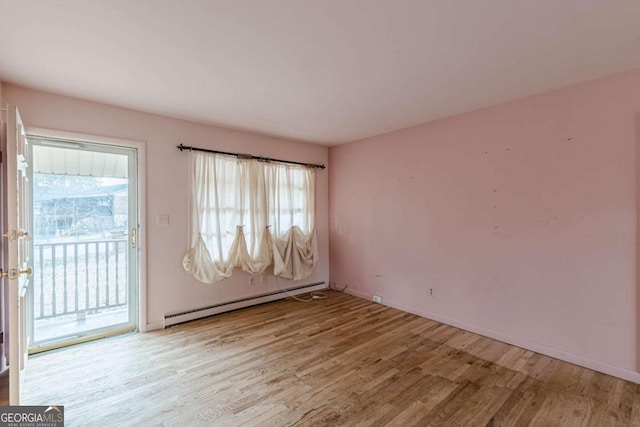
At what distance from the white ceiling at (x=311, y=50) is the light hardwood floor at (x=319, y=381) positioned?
243 cm

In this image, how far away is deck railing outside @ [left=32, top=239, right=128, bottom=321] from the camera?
2959 millimetres

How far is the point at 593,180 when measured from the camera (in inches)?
97.0

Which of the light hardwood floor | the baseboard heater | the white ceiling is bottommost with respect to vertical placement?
the light hardwood floor

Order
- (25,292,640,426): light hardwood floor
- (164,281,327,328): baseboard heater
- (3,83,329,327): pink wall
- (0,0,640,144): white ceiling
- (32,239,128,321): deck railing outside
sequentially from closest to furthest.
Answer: (0,0,640,144): white ceiling → (25,292,640,426): light hardwood floor → (3,83,329,327): pink wall → (32,239,128,321): deck railing outside → (164,281,327,328): baseboard heater

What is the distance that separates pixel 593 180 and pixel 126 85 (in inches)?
161

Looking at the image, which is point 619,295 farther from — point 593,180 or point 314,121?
point 314,121

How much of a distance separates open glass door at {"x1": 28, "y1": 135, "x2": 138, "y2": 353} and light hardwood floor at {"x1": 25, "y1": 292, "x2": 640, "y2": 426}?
0.35m

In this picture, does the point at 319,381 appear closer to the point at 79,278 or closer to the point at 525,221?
the point at 525,221

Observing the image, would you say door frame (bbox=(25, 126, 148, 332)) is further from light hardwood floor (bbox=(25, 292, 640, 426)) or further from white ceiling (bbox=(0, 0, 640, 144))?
white ceiling (bbox=(0, 0, 640, 144))

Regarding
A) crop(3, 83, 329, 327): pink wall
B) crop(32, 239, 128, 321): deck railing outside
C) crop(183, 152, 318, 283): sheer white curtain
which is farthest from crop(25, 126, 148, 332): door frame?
crop(183, 152, 318, 283): sheer white curtain

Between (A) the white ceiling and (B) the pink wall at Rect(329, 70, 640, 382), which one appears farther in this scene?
(B) the pink wall at Rect(329, 70, 640, 382)

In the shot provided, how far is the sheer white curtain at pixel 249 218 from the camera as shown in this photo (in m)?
3.53

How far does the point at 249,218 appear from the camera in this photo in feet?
12.9

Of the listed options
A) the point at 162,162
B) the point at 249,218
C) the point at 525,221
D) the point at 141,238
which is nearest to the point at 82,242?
the point at 141,238
